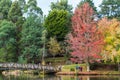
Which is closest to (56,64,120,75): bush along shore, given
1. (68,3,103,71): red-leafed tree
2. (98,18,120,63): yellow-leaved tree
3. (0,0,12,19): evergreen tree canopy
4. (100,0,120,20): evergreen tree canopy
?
(68,3,103,71): red-leafed tree

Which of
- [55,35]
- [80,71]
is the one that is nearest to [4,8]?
[55,35]

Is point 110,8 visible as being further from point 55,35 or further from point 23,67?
point 23,67

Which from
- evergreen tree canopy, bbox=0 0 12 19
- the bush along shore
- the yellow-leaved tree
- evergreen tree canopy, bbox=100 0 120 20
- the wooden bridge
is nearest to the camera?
the bush along shore

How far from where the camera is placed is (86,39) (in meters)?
64.4

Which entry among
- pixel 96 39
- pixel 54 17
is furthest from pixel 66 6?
pixel 96 39

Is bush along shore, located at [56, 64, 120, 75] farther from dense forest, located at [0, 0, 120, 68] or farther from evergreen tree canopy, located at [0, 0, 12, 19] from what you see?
evergreen tree canopy, located at [0, 0, 12, 19]

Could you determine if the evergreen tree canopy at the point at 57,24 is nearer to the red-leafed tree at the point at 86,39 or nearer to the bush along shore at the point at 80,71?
the red-leafed tree at the point at 86,39

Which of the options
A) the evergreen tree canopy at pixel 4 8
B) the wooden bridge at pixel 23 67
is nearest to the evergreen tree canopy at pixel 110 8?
the evergreen tree canopy at pixel 4 8

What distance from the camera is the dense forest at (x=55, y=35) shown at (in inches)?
2527

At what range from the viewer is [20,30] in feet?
261

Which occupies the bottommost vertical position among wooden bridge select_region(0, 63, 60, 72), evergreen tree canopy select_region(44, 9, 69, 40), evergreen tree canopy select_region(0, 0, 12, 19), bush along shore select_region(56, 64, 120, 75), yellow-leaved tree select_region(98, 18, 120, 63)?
bush along shore select_region(56, 64, 120, 75)

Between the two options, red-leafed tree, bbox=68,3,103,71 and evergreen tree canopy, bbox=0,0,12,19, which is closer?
red-leafed tree, bbox=68,3,103,71

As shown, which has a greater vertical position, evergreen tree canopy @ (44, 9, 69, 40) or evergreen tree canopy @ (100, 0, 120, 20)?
evergreen tree canopy @ (100, 0, 120, 20)

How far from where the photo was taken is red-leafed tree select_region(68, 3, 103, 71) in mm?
63594
